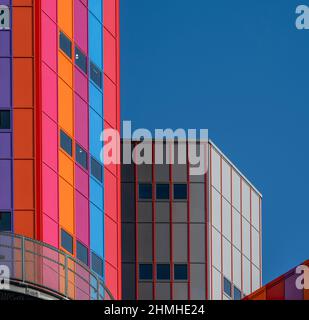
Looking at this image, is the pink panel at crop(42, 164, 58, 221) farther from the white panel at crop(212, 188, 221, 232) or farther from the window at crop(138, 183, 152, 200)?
the white panel at crop(212, 188, 221, 232)

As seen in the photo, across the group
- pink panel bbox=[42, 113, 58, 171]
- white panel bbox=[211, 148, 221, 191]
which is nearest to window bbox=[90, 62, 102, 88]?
pink panel bbox=[42, 113, 58, 171]

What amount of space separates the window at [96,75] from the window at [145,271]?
168 ft

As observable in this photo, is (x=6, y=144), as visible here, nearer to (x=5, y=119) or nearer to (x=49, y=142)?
(x=5, y=119)

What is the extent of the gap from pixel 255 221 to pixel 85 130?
6424cm

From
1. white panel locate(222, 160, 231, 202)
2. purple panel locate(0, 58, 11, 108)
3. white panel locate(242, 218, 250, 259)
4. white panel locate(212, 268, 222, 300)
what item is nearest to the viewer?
purple panel locate(0, 58, 11, 108)

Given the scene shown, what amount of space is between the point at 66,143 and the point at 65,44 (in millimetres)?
3873

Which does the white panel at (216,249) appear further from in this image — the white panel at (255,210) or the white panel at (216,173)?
the white panel at (255,210)

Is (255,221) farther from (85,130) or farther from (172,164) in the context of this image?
(85,130)

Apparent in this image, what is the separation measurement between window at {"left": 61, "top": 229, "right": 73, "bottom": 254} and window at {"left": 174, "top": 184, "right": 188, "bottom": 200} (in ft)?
179

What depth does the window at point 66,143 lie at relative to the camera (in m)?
74.4

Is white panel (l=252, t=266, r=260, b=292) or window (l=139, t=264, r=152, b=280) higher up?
white panel (l=252, t=266, r=260, b=292)

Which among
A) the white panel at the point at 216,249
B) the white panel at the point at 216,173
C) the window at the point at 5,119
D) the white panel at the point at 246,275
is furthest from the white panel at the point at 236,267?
the window at the point at 5,119

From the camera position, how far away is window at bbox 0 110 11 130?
73094 mm

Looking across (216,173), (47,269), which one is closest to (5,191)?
(47,269)
